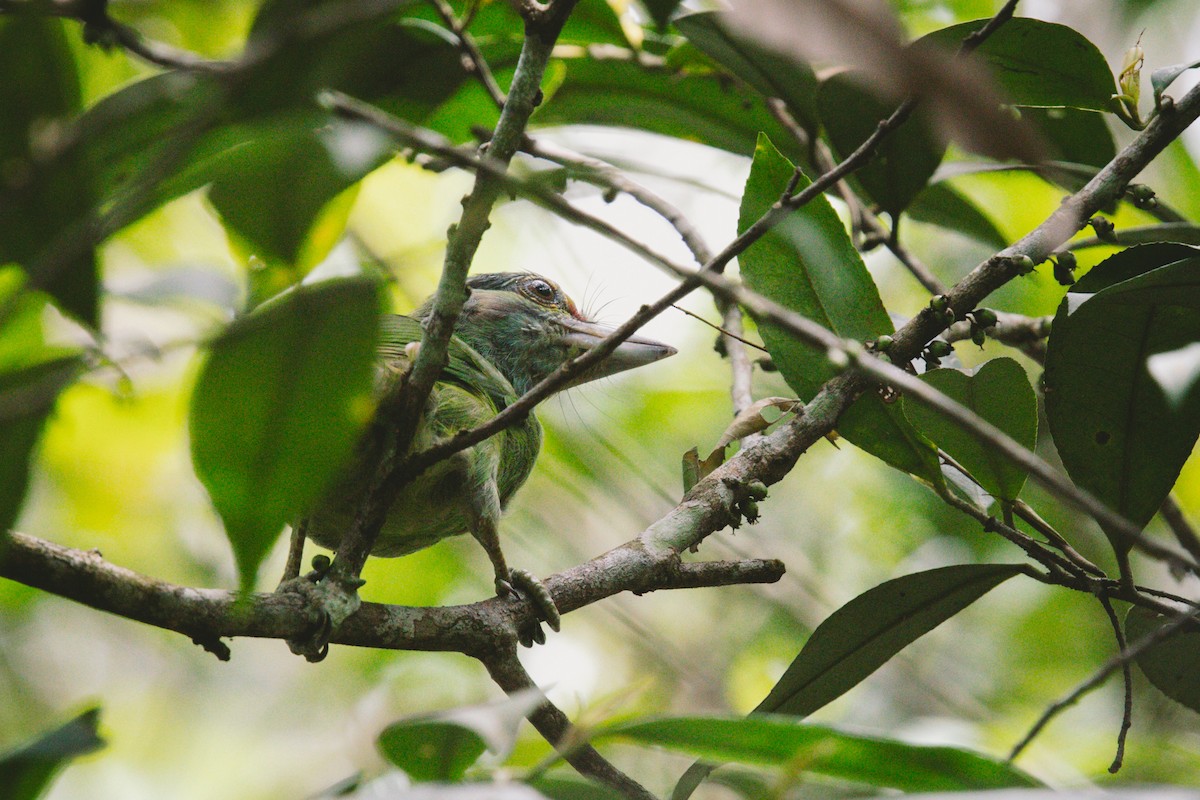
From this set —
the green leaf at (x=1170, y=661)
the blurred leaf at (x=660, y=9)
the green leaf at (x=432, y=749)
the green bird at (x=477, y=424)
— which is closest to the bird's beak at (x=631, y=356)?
the green bird at (x=477, y=424)

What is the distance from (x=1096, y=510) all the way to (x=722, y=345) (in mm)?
1854

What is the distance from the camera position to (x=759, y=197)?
1.89 meters

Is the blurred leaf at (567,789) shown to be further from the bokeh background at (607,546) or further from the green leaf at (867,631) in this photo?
the bokeh background at (607,546)

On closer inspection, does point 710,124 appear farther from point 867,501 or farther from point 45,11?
point 867,501

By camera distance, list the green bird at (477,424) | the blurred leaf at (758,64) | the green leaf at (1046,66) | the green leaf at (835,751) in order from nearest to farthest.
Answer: the green leaf at (835,751)
the green leaf at (1046,66)
the green bird at (477,424)
the blurred leaf at (758,64)

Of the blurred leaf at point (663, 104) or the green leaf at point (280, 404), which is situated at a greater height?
the blurred leaf at point (663, 104)

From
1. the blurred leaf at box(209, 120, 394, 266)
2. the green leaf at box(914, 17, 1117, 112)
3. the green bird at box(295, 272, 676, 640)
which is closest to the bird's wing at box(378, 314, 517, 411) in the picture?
the green bird at box(295, 272, 676, 640)

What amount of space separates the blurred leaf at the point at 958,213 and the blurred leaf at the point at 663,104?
1.33 feet

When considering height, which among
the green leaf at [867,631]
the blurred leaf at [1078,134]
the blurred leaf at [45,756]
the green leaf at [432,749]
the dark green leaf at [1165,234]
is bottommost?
the green leaf at [432,749]

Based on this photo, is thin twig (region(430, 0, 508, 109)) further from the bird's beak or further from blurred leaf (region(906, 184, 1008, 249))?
blurred leaf (region(906, 184, 1008, 249))

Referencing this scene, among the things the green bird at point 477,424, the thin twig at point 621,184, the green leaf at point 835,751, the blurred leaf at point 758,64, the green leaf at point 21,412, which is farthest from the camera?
the thin twig at point 621,184

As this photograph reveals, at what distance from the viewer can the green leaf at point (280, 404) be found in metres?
1.03

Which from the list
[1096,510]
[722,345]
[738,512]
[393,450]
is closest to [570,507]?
[722,345]

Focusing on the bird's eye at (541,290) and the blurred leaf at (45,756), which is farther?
the bird's eye at (541,290)
